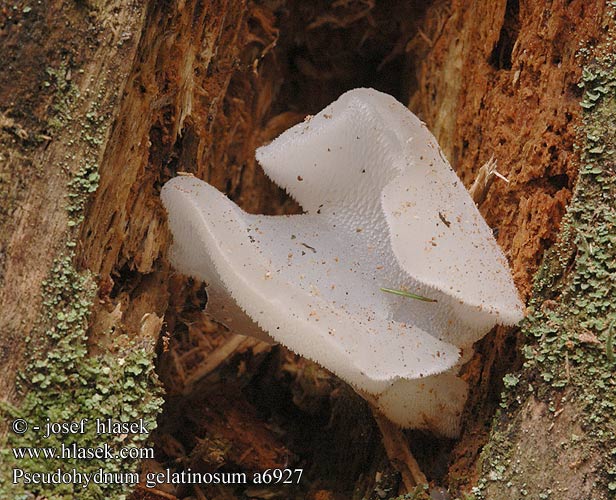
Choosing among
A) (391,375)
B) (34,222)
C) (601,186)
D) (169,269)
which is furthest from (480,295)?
(34,222)

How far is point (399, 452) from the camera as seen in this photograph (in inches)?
105

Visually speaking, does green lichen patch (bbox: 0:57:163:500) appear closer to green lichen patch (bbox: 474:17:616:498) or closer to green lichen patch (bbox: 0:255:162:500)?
green lichen patch (bbox: 0:255:162:500)

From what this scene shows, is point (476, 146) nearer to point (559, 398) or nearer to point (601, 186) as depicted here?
point (601, 186)

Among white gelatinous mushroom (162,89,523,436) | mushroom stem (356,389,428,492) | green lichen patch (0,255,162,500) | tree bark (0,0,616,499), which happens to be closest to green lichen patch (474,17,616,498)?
tree bark (0,0,616,499)

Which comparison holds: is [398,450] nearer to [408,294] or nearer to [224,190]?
[408,294]

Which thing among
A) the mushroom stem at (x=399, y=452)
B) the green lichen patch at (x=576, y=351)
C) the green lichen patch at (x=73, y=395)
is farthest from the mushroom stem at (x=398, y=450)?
the green lichen patch at (x=73, y=395)

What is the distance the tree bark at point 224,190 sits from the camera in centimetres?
226

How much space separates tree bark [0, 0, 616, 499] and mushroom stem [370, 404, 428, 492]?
0.26 ft

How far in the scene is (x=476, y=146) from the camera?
3133mm

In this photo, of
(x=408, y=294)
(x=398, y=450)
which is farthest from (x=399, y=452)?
(x=408, y=294)

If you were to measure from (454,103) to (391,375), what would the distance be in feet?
5.29

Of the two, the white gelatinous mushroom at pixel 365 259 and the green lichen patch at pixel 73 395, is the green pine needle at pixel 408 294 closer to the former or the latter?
the white gelatinous mushroom at pixel 365 259

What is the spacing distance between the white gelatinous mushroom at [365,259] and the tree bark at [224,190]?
0.60 feet

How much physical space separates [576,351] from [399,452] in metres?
0.74
